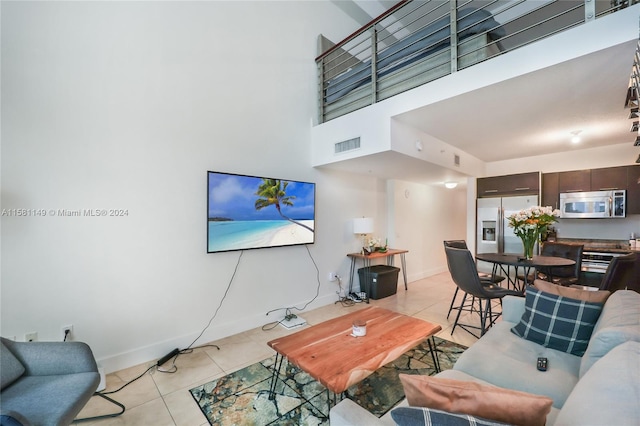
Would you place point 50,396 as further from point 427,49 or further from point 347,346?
point 427,49

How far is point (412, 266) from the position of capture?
5.54 m

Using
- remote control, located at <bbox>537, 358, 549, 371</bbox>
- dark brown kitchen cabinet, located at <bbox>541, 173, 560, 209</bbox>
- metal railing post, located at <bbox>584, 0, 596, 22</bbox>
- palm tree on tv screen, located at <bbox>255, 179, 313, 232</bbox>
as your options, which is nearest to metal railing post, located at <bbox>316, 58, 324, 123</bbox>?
palm tree on tv screen, located at <bbox>255, 179, 313, 232</bbox>

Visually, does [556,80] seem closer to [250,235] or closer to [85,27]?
[250,235]

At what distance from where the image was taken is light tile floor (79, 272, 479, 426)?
185 cm

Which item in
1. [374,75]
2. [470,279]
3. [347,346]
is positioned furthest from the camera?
[374,75]

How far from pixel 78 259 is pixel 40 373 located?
936 mm

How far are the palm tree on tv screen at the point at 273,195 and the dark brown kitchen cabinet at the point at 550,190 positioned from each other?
14.5 ft

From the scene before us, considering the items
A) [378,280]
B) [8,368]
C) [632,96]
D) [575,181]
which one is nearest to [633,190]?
[575,181]

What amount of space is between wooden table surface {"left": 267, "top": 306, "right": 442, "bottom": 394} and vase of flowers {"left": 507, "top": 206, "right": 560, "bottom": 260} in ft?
6.25

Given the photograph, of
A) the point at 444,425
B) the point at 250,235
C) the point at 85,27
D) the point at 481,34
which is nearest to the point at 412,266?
the point at 250,235

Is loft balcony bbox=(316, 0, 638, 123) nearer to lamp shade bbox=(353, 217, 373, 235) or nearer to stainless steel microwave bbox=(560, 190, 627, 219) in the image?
lamp shade bbox=(353, 217, 373, 235)

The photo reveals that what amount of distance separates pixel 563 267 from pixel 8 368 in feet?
17.9

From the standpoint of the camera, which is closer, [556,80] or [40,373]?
[40,373]

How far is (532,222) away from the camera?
3.04 metres
